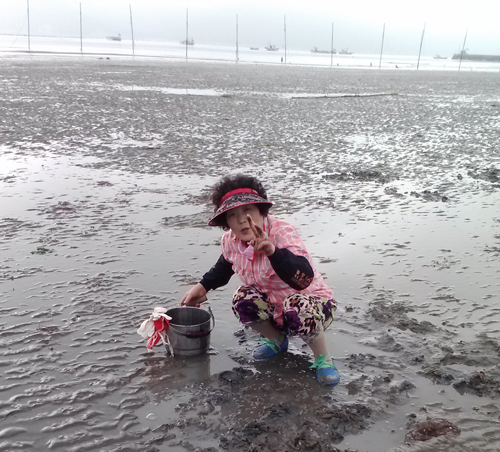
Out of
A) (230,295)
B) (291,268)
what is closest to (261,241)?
(291,268)

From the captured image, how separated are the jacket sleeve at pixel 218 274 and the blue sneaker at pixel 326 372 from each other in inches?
30.8

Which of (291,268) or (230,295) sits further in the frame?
(230,295)

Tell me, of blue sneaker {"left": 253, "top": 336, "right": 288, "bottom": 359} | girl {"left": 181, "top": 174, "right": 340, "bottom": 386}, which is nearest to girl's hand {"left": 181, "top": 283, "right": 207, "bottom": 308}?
girl {"left": 181, "top": 174, "right": 340, "bottom": 386}

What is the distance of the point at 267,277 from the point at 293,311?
27cm

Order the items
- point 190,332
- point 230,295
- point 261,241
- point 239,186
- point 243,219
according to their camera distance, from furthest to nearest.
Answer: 1. point 230,295
2. point 190,332
3. point 239,186
4. point 243,219
5. point 261,241

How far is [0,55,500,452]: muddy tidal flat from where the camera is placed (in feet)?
8.87

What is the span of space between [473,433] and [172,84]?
72.8 feet

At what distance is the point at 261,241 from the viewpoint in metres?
2.82

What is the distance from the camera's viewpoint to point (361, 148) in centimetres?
1045

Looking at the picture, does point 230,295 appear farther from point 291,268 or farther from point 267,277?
point 291,268

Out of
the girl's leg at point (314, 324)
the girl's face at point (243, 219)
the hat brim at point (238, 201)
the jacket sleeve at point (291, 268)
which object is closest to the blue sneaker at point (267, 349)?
the girl's leg at point (314, 324)

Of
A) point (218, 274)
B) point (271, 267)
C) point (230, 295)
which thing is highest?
point (271, 267)

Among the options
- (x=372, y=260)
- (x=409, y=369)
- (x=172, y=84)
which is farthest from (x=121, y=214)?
(x=172, y=84)

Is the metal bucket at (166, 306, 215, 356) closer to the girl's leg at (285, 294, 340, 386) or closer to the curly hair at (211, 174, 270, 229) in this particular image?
the girl's leg at (285, 294, 340, 386)
